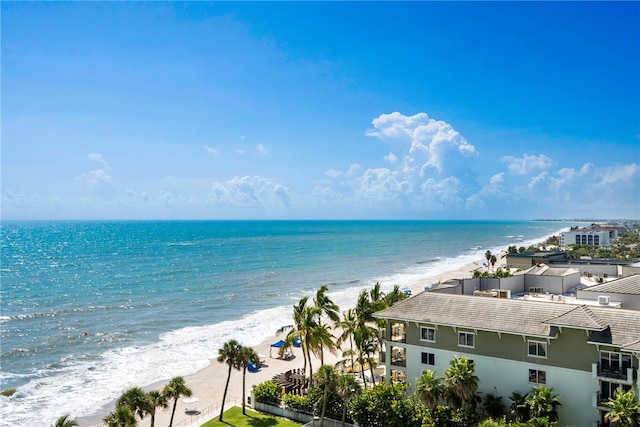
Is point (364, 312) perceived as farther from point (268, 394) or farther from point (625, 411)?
point (625, 411)

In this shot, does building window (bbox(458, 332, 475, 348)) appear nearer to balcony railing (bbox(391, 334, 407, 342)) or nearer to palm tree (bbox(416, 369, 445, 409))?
palm tree (bbox(416, 369, 445, 409))

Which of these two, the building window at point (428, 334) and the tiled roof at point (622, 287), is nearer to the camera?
the building window at point (428, 334)

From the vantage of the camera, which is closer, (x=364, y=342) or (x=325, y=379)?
(x=325, y=379)

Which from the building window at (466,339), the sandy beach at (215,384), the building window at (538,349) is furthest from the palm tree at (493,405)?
the sandy beach at (215,384)

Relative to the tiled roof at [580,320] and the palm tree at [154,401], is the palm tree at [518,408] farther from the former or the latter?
the palm tree at [154,401]

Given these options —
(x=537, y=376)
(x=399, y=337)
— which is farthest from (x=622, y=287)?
(x=399, y=337)

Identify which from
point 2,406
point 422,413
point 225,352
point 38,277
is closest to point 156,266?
point 38,277

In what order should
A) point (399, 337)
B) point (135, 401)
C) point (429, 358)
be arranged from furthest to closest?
point (399, 337)
point (429, 358)
point (135, 401)
